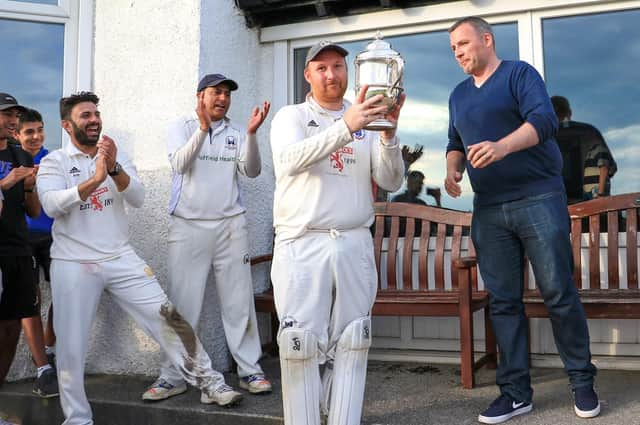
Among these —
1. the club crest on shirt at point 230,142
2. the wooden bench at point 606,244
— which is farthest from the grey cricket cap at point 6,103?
the wooden bench at point 606,244

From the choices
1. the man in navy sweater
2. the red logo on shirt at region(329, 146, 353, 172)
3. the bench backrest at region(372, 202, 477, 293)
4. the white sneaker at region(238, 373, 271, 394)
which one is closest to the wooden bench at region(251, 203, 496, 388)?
the bench backrest at region(372, 202, 477, 293)

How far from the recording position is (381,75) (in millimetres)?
2557

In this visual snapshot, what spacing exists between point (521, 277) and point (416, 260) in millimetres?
1579

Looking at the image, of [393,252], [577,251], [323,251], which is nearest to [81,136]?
[323,251]

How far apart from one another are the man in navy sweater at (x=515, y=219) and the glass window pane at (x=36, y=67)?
3258mm

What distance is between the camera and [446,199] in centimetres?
474

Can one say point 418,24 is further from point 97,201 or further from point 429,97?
point 97,201

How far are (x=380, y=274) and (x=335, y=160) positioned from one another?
85.3 inches

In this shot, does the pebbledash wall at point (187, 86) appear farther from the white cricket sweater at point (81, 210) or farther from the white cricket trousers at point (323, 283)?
the white cricket trousers at point (323, 283)

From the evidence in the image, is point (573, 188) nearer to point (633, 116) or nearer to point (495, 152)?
point (633, 116)

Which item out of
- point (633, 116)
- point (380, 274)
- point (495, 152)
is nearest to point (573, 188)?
point (633, 116)

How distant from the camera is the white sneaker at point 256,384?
3.71 metres

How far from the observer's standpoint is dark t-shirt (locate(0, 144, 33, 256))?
3717mm

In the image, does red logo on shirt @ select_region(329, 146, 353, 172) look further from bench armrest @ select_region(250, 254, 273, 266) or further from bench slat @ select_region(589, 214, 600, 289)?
bench slat @ select_region(589, 214, 600, 289)
